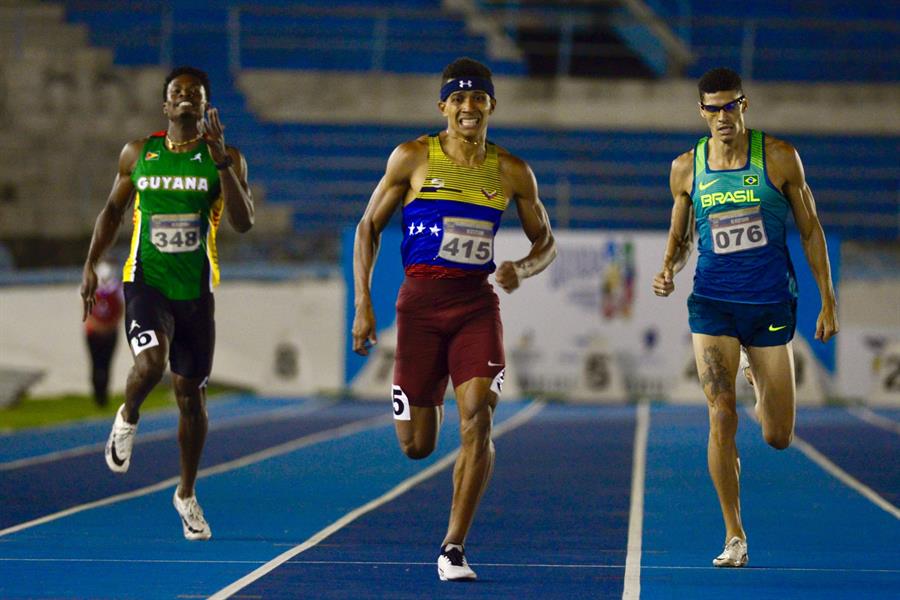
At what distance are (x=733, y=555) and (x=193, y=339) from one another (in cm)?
252

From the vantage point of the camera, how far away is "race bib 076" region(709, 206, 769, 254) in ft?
21.5

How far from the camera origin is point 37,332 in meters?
22.5

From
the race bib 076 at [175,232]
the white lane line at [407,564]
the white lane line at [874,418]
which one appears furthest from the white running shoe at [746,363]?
the white lane line at [874,418]

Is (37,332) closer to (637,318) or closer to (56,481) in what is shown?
(637,318)

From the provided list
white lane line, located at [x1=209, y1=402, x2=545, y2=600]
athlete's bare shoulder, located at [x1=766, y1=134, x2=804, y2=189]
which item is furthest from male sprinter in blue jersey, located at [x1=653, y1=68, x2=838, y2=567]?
white lane line, located at [x1=209, y1=402, x2=545, y2=600]

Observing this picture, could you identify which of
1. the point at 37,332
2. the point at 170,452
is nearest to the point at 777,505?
the point at 170,452

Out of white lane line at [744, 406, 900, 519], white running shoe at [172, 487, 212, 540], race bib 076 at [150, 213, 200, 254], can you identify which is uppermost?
race bib 076 at [150, 213, 200, 254]

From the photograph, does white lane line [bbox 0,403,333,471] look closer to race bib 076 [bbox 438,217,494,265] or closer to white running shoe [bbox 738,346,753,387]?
race bib 076 [bbox 438,217,494,265]

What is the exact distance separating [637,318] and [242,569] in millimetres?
16511

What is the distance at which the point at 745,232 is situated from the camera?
6.56 m

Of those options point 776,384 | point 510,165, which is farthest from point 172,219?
point 776,384

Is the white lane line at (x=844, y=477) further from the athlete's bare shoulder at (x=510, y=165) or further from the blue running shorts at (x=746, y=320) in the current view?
the athlete's bare shoulder at (x=510, y=165)

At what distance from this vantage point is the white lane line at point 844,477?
9008mm

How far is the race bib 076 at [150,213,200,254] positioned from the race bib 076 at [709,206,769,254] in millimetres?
2255
